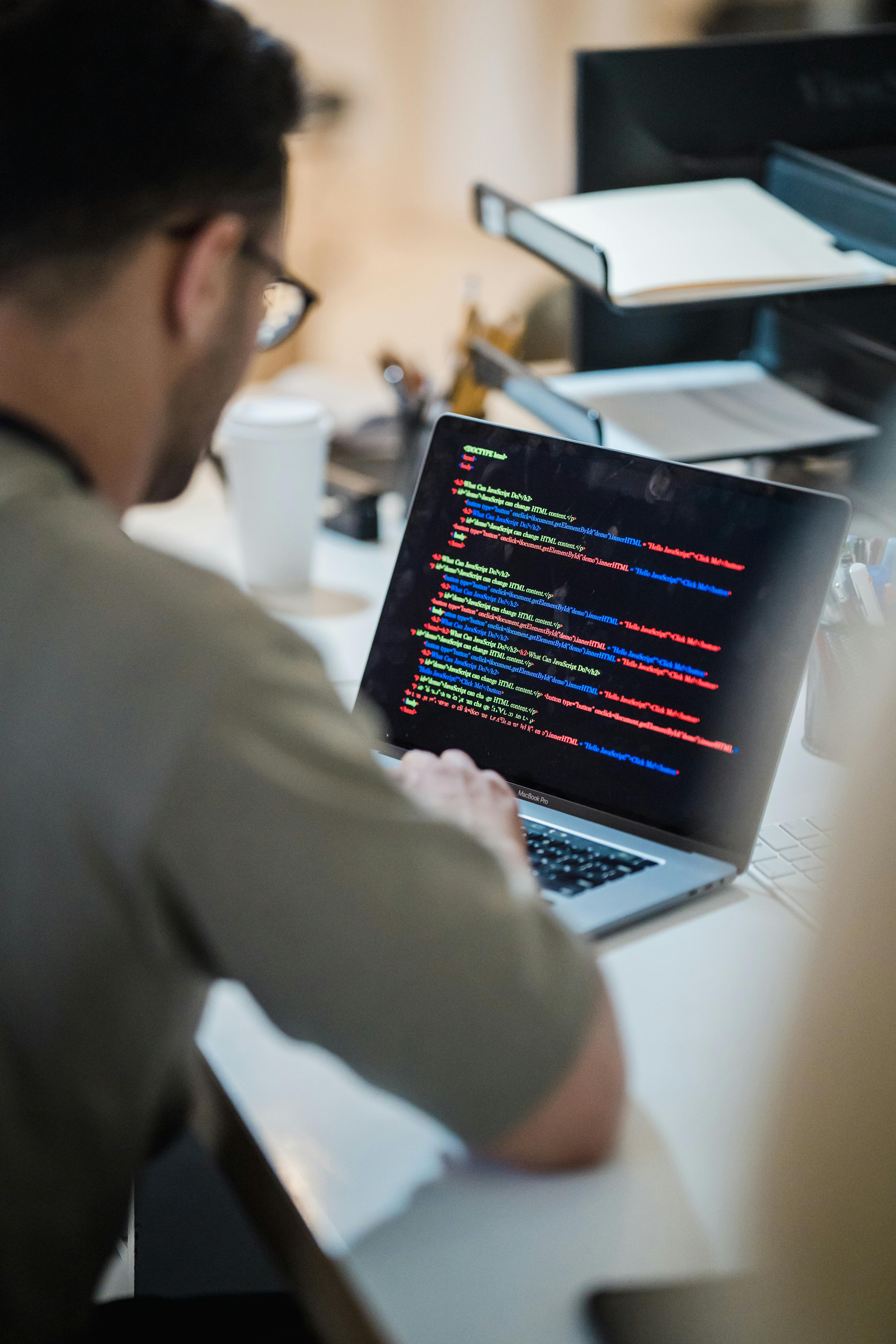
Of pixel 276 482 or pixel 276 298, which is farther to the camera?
pixel 276 482

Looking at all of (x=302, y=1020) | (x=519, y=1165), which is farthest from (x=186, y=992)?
(x=519, y=1165)

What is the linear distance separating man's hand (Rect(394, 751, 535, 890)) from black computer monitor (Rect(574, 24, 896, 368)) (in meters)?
0.86

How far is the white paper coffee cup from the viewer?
4.68ft

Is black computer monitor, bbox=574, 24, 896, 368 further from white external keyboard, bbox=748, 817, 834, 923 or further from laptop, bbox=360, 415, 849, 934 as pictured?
white external keyboard, bbox=748, 817, 834, 923

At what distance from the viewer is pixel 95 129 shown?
2.20 feet

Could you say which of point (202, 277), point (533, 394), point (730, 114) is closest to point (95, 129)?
point (202, 277)

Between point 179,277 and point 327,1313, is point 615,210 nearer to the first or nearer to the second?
point 179,277

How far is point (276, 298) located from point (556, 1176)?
710 millimetres

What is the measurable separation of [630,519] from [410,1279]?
0.58m

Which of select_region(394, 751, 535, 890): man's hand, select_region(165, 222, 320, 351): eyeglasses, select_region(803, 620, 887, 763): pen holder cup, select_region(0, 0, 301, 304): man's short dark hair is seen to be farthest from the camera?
select_region(803, 620, 887, 763): pen holder cup

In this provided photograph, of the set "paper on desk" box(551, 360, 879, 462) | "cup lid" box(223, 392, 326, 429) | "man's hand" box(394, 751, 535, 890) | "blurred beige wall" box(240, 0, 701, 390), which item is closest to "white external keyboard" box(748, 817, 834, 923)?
"man's hand" box(394, 751, 535, 890)

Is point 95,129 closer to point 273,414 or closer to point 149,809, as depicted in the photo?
point 149,809

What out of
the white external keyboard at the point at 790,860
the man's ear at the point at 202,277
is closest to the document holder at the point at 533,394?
the white external keyboard at the point at 790,860

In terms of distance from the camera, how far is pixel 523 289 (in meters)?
3.72
